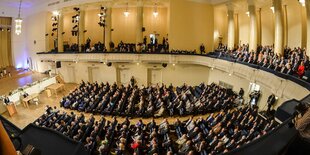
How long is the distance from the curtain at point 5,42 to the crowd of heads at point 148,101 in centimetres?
1433

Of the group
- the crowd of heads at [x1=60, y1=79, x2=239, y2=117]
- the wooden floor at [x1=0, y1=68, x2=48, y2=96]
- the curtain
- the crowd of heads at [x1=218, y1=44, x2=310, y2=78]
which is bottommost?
the crowd of heads at [x1=60, y1=79, x2=239, y2=117]

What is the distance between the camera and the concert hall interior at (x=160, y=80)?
5.26 m

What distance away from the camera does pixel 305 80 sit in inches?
309

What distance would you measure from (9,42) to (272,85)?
2656cm

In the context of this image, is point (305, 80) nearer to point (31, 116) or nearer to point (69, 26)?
point (31, 116)

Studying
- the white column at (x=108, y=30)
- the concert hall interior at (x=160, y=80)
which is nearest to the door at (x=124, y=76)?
the concert hall interior at (x=160, y=80)

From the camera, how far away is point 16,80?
2069 centimetres

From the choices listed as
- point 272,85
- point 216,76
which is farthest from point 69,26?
point 272,85

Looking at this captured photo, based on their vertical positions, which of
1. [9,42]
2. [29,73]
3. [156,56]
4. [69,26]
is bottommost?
[29,73]

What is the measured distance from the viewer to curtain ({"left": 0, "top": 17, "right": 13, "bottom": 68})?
81.4ft

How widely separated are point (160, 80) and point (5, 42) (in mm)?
17498

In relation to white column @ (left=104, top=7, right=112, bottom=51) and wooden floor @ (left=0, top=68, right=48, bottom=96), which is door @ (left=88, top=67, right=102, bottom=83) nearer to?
white column @ (left=104, top=7, right=112, bottom=51)

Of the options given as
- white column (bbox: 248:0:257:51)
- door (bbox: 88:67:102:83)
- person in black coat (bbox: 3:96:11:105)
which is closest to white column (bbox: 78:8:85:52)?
door (bbox: 88:67:102:83)

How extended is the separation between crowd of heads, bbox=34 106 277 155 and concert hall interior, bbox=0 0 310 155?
5 cm
